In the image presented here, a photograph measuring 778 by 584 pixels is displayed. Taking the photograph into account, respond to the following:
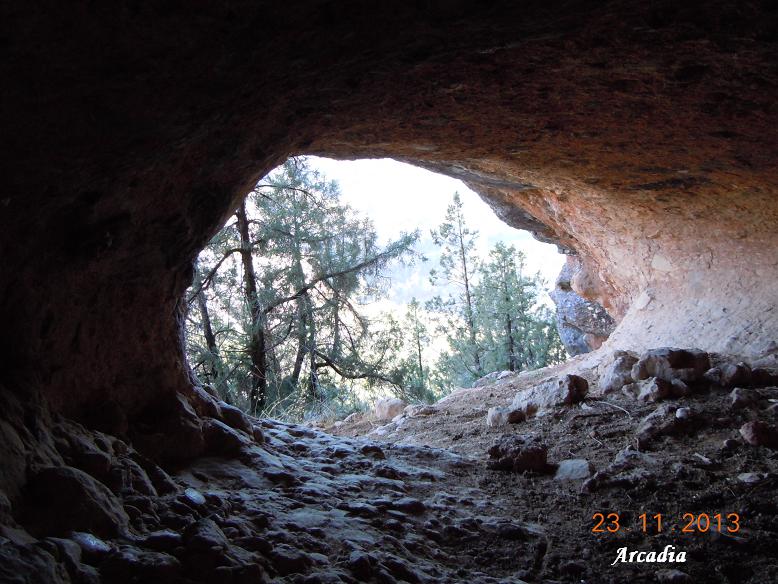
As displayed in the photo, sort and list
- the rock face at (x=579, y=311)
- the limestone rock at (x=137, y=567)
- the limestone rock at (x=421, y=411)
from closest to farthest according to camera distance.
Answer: the limestone rock at (x=137, y=567), the limestone rock at (x=421, y=411), the rock face at (x=579, y=311)

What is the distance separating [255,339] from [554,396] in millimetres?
5386

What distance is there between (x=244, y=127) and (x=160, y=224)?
0.68 metres

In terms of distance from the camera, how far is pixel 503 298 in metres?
20.5

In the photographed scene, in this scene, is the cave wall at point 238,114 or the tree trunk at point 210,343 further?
the tree trunk at point 210,343

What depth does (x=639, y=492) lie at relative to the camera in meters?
3.24

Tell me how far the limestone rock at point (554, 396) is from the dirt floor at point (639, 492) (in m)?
0.08

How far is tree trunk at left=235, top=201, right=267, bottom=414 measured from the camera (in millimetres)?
9266

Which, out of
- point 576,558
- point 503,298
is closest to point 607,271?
point 576,558

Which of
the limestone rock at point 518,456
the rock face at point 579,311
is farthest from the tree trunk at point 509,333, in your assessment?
the limestone rock at point 518,456

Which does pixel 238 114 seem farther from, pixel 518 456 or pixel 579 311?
pixel 579 311

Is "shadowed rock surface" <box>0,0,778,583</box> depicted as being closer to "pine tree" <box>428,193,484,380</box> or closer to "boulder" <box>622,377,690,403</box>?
"boulder" <box>622,377,690,403</box>

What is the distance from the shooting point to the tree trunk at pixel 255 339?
9.27m

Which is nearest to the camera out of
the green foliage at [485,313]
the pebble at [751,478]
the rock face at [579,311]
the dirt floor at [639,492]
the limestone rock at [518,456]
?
the dirt floor at [639,492]

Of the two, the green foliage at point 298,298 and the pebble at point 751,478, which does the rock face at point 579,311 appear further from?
the pebble at point 751,478
